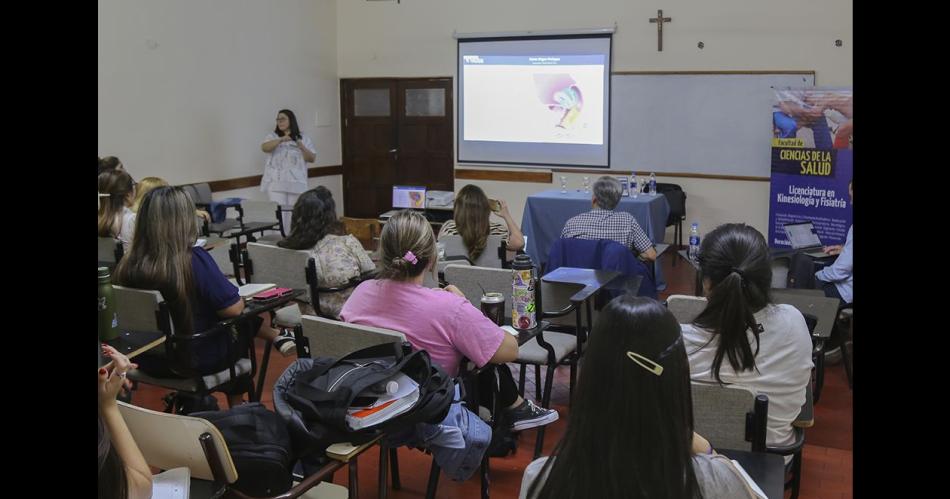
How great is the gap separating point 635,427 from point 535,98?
802 centimetres

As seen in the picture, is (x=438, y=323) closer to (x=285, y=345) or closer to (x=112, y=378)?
(x=112, y=378)

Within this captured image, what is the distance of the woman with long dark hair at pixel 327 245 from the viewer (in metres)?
3.99

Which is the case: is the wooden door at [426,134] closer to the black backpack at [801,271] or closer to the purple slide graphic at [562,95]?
the purple slide graphic at [562,95]

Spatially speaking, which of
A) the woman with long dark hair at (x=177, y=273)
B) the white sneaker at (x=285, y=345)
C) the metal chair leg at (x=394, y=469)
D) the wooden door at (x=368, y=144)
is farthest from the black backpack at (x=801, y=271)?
the wooden door at (x=368, y=144)

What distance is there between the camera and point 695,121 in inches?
337

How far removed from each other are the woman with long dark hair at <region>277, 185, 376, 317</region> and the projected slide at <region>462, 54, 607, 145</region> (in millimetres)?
5231

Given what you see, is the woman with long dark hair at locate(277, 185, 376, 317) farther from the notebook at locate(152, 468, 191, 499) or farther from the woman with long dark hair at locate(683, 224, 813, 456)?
the notebook at locate(152, 468, 191, 499)

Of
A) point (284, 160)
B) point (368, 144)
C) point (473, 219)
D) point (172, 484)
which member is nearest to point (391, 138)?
point (368, 144)

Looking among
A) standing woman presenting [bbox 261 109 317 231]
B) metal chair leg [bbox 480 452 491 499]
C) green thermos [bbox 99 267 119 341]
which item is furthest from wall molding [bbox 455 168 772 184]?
green thermos [bbox 99 267 119 341]

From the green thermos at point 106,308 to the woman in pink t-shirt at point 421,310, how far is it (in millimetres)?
765

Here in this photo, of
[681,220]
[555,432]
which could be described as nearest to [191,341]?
[555,432]

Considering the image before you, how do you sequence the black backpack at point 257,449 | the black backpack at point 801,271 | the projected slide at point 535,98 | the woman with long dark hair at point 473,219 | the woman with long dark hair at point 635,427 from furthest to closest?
1. the projected slide at point 535,98
2. the black backpack at point 801,271
3. the woman with long dark hair at point 473,219
4. the black backpack at point 257,449
5. the woman with long dark hair at point 635,427

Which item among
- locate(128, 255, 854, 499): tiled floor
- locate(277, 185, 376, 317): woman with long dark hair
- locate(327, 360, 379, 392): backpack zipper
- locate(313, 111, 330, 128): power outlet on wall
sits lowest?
locate(128, 255, 854, 499): tiled floor

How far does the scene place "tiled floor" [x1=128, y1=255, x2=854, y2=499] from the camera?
320 centimetres
